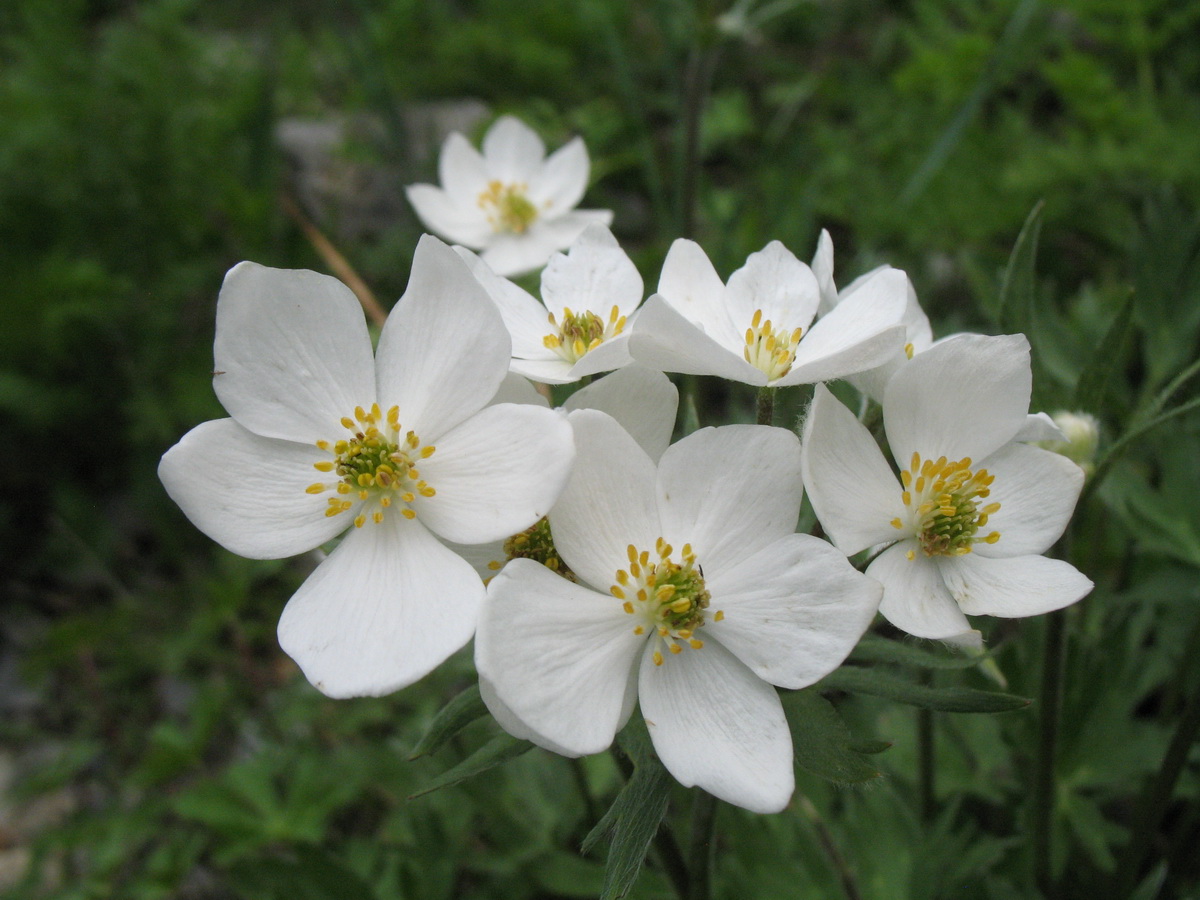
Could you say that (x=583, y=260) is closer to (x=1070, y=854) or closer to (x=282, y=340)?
(x=282, y=340)

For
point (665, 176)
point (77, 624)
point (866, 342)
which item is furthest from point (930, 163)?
point (77, 624)

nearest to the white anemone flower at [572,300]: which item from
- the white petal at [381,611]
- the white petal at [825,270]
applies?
the white petal at [825,270]

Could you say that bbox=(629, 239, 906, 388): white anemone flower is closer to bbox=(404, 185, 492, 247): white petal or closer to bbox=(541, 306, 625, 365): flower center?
bbox=(541, 306, 625, 365): flower center

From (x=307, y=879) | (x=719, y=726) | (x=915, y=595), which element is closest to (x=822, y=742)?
(x=719, y=726)

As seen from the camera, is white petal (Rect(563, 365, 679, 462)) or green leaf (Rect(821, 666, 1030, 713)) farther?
white petal (Rect(563, 365, 679, 462))

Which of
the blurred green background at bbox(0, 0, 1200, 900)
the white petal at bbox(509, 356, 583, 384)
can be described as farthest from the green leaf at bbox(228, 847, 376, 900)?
the white petal at bbox(509, 356, 583, 384)
